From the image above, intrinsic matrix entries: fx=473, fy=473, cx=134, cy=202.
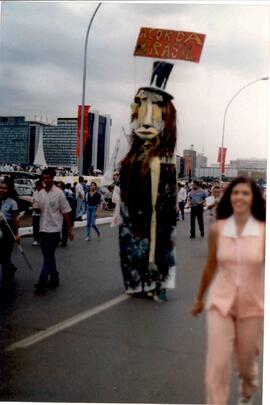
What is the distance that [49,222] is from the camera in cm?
260

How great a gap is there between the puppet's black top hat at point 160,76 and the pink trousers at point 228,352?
1138 millimetres

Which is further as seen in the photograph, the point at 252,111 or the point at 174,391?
the point at 252,111

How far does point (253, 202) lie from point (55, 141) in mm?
1150

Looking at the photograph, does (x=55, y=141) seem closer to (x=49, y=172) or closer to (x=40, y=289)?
(x=49, y=172)

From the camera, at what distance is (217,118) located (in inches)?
101

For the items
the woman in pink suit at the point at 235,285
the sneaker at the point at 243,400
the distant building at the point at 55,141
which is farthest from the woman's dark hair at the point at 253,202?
the sneaker at the point at 243,400

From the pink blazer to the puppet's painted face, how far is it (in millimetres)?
587

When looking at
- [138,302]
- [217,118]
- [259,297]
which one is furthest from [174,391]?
[217,118]

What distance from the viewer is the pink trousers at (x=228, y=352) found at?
7.41ft

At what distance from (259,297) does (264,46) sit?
4.32ft

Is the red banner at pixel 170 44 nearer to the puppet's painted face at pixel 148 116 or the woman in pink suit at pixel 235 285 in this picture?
the puppet's painted face at pixel 148 116

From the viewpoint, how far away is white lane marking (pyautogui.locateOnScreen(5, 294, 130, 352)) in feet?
8.11

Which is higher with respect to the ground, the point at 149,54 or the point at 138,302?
the point at 149,54

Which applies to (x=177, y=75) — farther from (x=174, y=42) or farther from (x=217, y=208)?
(x=217, y=208)
